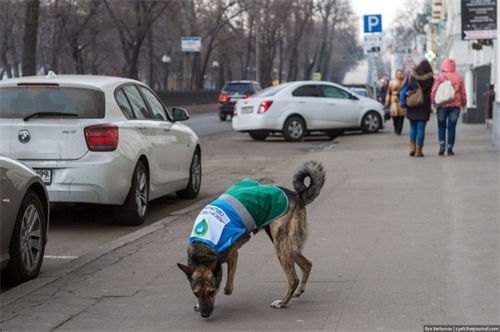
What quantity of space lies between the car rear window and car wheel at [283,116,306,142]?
52.1ft

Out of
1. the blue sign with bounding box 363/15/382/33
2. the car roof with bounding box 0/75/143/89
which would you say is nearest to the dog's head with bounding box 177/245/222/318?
the car roof with bounding box 0/75/143/89

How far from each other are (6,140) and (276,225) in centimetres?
467

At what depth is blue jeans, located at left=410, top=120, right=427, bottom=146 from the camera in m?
17.8

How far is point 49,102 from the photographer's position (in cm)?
1025

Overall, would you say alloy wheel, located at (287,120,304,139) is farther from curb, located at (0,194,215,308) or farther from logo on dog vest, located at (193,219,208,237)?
logo on dog vest, located at (193,219,208,237)

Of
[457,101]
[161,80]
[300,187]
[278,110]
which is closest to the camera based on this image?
[300,187]

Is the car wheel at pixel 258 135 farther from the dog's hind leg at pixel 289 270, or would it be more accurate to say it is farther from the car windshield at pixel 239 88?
the dog's hind leg at pixel 289 270

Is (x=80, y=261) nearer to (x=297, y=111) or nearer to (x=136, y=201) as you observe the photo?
(x=136, y=201)

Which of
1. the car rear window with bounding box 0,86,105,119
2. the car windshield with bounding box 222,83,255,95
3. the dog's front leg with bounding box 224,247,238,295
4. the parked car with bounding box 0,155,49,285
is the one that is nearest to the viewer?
the dog's front leg with bounding box 224,247,238,295

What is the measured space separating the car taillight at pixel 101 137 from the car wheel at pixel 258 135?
16638mm

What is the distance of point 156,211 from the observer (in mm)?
12164

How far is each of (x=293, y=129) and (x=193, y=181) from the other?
13314 mm

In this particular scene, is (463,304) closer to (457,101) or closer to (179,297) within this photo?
(179,297)

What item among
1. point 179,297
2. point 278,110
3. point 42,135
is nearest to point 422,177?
point 42,135
